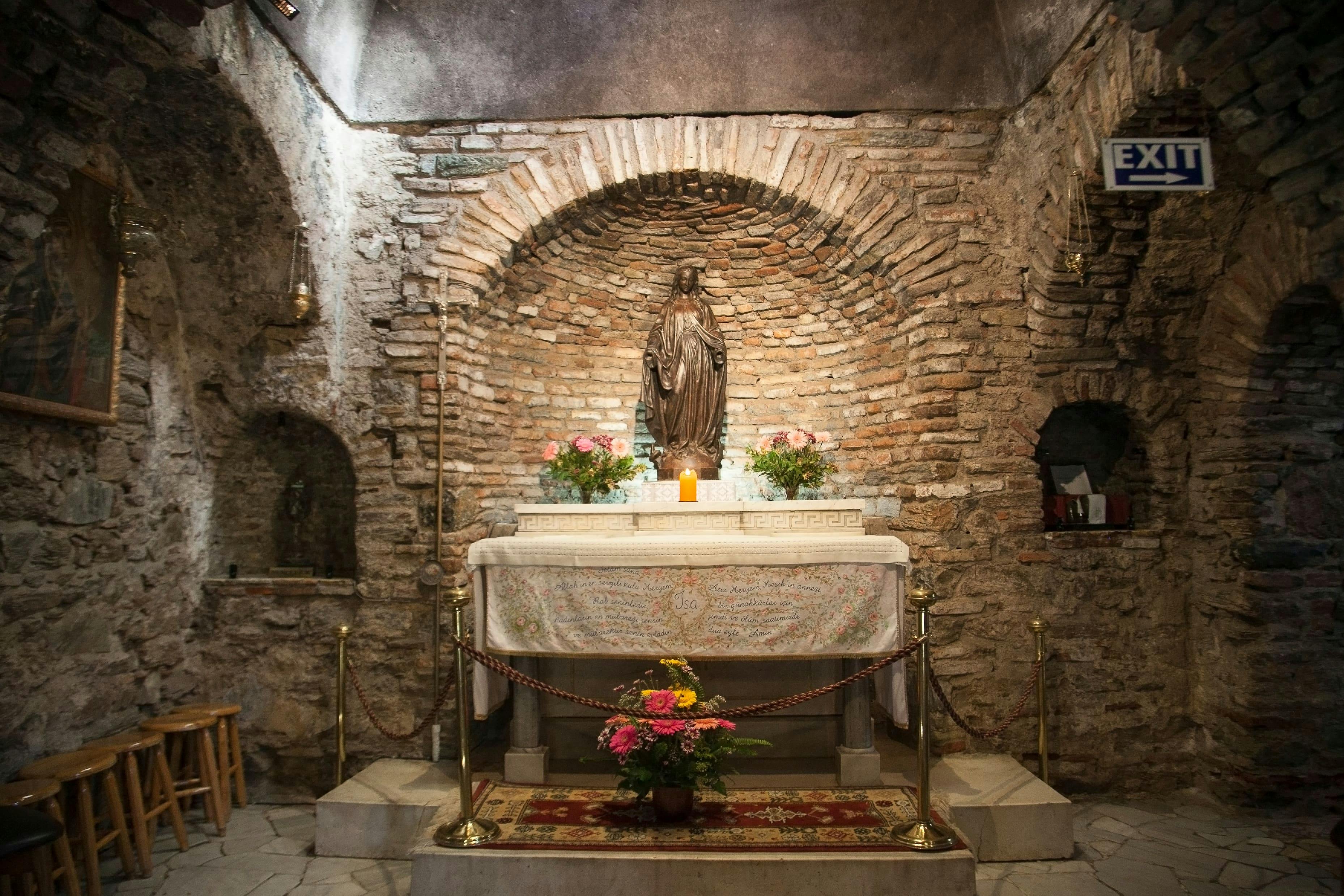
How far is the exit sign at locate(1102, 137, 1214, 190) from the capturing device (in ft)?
12.1

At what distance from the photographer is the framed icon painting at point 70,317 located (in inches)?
151

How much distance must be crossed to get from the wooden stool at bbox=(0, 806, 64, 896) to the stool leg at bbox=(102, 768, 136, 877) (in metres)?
0.69

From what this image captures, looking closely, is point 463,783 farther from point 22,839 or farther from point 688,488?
point 688,488

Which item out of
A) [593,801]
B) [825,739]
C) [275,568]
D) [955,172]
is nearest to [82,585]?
[275,568]

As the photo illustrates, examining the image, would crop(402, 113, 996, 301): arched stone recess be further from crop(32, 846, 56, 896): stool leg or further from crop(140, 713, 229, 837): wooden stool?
crop(32, 846, 56, 896): stool leg

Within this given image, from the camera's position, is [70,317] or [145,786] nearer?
[70,317]

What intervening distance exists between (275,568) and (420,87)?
3.59 m

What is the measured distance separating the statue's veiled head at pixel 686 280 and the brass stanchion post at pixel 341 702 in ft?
11.0

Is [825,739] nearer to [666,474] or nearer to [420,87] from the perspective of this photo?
[666,474]

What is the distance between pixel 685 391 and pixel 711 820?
2.92m

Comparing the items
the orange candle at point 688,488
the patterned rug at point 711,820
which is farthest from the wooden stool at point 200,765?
the orange candle at point 688,488

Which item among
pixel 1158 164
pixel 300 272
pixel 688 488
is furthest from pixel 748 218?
pixel 300 272

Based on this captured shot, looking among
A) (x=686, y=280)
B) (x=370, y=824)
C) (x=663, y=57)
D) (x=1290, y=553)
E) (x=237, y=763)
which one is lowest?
(x=370, y=824)

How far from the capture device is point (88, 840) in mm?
3504
